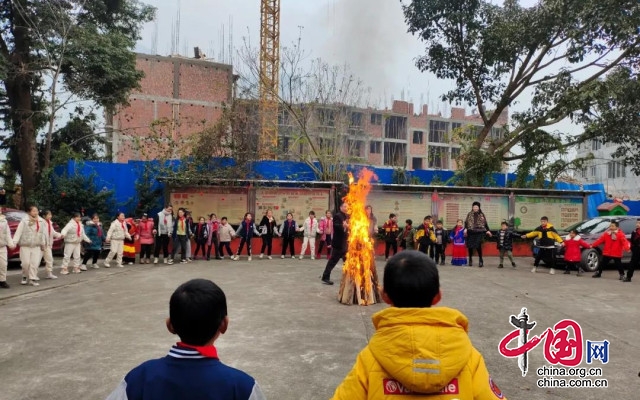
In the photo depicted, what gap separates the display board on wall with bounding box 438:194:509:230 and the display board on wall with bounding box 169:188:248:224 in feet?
23.0

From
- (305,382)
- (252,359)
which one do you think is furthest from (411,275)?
(252,359)

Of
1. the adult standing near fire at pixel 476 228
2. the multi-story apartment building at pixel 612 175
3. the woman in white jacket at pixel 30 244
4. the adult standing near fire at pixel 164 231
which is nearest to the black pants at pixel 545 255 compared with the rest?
the adult standing near fire at pixel 476 228

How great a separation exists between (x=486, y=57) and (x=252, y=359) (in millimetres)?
15958

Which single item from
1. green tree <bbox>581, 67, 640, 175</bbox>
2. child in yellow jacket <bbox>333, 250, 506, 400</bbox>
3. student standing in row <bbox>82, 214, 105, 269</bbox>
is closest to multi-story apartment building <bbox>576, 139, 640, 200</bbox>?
green tree <bbox>581, 67, 640, 175</bbox>

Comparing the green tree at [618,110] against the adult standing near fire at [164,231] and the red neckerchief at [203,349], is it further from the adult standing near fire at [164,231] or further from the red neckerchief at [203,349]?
the red neckerchief at [203,349]

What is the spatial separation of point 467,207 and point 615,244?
528cm

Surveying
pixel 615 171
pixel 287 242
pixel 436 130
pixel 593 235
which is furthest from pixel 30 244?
pixel 436 130

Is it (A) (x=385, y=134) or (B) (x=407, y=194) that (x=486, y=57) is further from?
(A) (x=385, y=134)

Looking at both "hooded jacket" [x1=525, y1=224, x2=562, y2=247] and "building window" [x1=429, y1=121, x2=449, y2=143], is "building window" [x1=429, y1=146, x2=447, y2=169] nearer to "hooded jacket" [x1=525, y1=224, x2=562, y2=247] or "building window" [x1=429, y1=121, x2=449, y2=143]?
"building window" [x1=429, y1=121, x2=449, y2=143]

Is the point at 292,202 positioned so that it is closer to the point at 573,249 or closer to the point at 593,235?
the point at 573,249

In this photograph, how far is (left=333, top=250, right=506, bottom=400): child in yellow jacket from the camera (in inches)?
69.9

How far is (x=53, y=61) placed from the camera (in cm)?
1680

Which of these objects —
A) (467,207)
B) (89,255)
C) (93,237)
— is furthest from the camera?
(467,207)

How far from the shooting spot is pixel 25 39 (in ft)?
55.3
